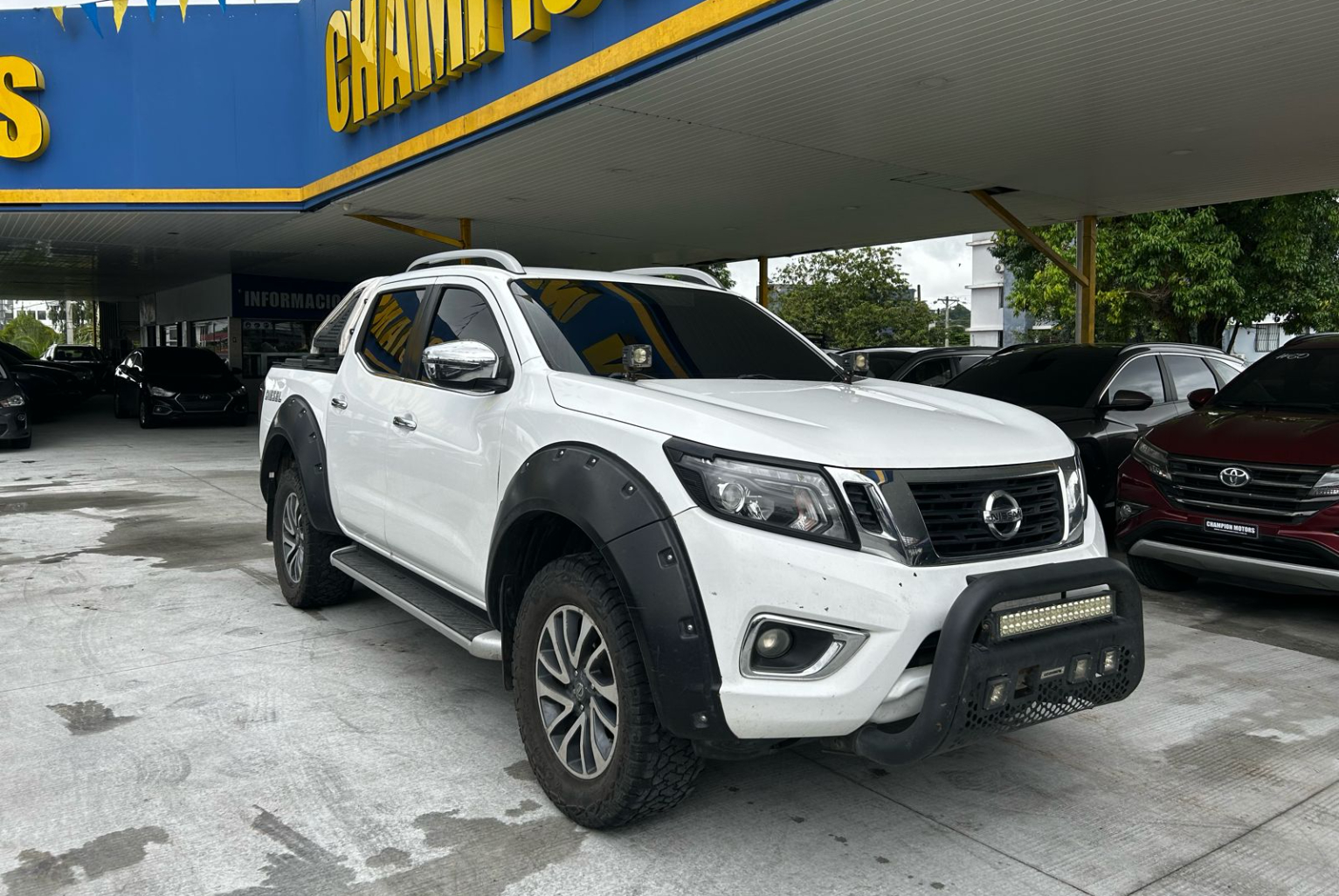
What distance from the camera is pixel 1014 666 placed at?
281 cm

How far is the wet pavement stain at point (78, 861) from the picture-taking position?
291 cm

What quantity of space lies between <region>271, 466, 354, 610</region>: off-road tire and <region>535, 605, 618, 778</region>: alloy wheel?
99.4 inches

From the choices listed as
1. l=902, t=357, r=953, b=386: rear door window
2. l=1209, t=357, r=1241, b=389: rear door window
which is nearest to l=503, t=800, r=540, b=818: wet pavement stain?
l=1209, t=357, r=1241, b=389: rear door window

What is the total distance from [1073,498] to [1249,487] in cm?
312

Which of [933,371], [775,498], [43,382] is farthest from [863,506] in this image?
[43,382]

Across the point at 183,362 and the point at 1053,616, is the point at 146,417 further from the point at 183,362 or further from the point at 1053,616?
the point at 1053,616

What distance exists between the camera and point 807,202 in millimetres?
13680

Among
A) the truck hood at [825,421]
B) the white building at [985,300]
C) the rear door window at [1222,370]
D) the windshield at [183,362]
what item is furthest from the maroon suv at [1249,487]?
the white building at [985,300]

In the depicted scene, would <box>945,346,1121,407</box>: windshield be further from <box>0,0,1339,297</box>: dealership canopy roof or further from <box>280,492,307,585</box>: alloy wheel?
<box>280,492,307,585</box>: alloy wheel

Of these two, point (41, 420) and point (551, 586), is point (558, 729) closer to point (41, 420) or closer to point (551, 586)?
Result: point (551, 586)

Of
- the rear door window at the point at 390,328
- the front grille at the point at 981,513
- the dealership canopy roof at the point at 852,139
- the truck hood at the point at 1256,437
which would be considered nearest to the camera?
the front grille at the point at 981,513

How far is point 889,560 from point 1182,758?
1995 mm

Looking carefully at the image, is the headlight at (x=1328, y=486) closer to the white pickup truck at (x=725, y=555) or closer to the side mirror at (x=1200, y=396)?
the side mirror at (x=1200, y=396)

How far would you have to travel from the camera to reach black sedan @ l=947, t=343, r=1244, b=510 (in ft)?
26.4
